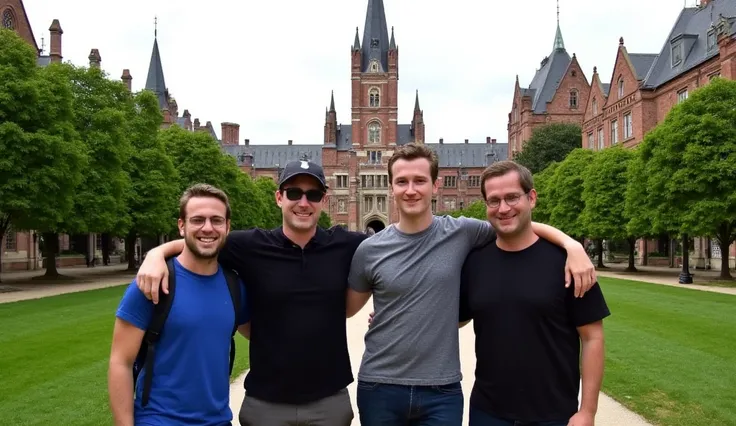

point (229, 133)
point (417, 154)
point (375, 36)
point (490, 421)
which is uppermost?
point (375, 36)

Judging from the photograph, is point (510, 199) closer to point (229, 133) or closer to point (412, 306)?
point (412, 306)

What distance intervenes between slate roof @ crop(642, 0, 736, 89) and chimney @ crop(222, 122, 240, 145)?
7462 centimetres

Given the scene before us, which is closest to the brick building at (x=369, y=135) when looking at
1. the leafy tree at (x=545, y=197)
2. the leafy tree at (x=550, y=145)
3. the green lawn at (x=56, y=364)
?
the leafy tree at (x=550, y=145)

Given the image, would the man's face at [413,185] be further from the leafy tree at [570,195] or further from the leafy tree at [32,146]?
the leafy tree at [570,195]

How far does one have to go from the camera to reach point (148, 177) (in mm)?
32438

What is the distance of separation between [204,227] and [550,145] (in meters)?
62.5

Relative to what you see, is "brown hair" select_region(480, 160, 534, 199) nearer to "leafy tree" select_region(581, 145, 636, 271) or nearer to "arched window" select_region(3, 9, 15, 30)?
"leafy tree" select_region(581, 145, 636, 271)

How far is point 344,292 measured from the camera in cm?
373

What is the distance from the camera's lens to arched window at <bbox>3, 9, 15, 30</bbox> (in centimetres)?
3756

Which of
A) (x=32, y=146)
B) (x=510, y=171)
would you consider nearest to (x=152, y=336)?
(x=510, y=171)

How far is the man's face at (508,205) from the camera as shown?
3543mm

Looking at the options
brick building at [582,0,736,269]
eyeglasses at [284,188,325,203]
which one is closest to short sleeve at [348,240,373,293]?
eyeglasses at [284,188,325,203]

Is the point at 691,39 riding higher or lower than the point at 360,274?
higher

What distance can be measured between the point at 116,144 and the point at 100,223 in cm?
430
